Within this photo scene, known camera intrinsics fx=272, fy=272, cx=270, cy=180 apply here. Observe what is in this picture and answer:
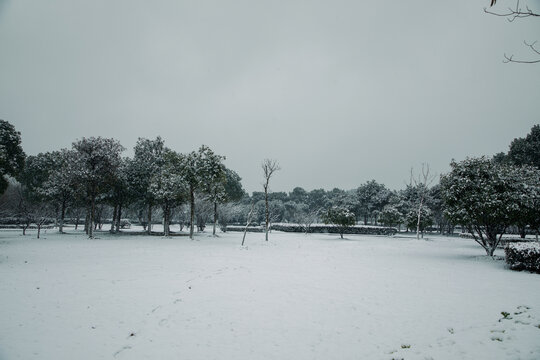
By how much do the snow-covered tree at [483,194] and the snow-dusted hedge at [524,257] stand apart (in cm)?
299

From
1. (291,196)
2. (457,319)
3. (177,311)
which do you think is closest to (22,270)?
(177,311)

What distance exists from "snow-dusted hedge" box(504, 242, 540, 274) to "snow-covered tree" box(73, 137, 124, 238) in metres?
35.6

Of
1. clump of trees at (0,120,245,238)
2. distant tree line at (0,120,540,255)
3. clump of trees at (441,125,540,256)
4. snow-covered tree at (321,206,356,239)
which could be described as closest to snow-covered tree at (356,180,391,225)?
distant tree line at (0,120,540,255)

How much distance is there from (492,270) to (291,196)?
121 metres

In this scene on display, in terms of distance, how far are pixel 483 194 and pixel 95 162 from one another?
3636 centimetres

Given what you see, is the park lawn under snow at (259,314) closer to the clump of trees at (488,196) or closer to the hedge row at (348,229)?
the clump of trees at (488,196)

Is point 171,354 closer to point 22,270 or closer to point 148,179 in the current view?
point 22,270

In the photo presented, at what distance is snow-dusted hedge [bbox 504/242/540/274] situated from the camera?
14810mm

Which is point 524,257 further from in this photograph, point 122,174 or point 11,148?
point 11,148

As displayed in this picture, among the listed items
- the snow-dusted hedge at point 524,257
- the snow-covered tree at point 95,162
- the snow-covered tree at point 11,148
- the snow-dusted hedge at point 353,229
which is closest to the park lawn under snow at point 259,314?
the snow-dusted hedge at point 524,257

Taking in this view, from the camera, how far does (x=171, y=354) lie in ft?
18.1

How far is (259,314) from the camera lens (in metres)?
7.87

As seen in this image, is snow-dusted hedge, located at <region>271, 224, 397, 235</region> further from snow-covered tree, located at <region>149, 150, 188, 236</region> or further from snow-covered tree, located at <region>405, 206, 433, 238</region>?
snow-covered tree, located at <region>149, 150, 188, 236</region>

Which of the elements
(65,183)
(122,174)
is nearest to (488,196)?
(122,174)
